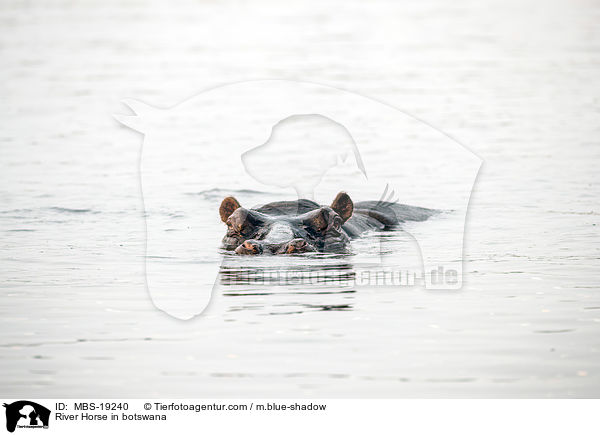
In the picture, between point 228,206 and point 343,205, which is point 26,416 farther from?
point 343,205

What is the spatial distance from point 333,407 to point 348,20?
49.6 m

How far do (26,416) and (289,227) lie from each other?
19.1ft

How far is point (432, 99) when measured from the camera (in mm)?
29969

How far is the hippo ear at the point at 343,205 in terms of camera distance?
1442 cm

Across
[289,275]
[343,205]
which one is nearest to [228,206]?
[343,205]

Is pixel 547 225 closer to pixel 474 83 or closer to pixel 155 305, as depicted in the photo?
pixel 155 305

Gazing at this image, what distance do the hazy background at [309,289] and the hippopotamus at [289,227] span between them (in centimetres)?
66

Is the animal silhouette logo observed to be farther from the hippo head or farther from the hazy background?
the hippo head

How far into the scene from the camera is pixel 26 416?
8.16 meters

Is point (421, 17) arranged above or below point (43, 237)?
above

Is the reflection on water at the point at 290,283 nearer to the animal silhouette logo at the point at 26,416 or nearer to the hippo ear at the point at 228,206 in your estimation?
the hippo ear at the point at 228,206

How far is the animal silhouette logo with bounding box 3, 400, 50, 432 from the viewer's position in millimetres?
8070

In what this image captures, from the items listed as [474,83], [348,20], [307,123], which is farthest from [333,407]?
[348,20]

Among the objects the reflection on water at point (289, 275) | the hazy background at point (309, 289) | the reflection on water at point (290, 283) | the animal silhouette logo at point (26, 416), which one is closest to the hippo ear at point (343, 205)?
the hazy background at point (309, 289)
